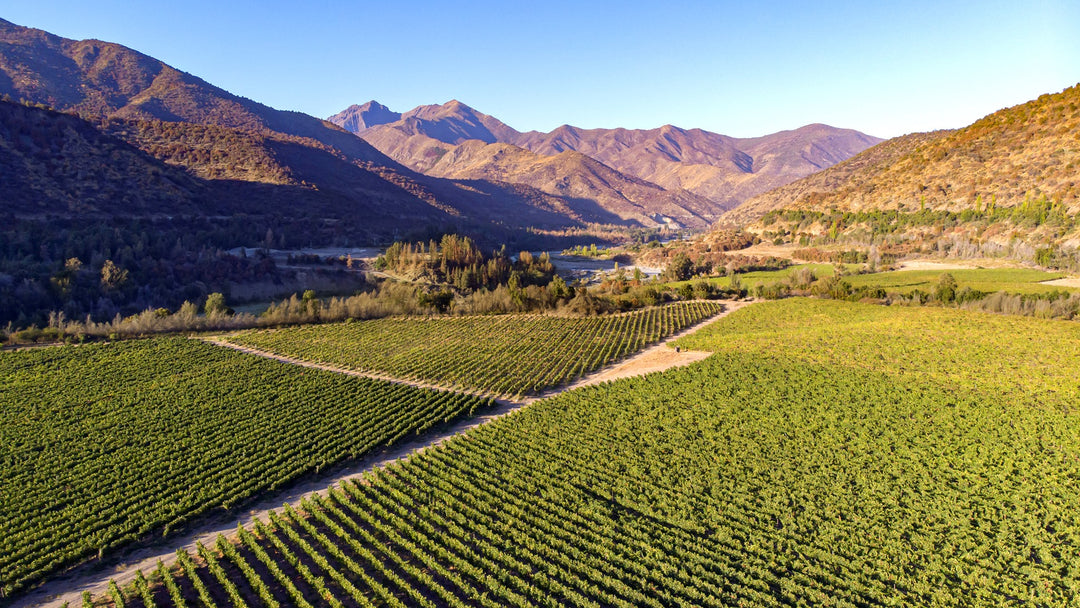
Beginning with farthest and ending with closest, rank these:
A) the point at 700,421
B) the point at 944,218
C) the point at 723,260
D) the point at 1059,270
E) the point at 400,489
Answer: the point at 723,260 < the point at 944,218 < the point at 1059,270 < the point at 700,421 < the point at 400,489

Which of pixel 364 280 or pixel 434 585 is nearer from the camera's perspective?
pixel 434 585

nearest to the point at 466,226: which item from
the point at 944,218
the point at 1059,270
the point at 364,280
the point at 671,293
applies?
the point at 364,280

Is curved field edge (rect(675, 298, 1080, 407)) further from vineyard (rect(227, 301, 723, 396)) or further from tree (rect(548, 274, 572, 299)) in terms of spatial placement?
Result: tree (rect(548, 274, 572, 299))

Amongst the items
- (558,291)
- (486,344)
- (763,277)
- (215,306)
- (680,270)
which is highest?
(763,277)

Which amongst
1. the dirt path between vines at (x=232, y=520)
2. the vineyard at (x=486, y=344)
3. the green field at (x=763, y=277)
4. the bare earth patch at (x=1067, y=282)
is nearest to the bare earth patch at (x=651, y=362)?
the dirt path between vines at (x=232, y=520)

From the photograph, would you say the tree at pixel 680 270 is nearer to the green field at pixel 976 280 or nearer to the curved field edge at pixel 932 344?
the green field at pixel 976 280

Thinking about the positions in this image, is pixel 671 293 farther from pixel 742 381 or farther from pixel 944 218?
pixel 944 218

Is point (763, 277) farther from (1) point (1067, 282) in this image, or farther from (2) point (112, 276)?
(2) point (112, 276)

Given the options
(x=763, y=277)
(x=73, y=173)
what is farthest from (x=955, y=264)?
(x=73, y=173)
